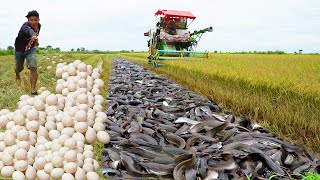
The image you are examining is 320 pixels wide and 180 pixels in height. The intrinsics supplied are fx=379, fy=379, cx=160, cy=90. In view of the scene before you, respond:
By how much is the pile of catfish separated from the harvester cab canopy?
1378cm

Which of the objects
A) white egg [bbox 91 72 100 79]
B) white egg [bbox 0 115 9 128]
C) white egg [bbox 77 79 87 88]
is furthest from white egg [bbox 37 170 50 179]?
white egg [bbox 91 72 100 79]

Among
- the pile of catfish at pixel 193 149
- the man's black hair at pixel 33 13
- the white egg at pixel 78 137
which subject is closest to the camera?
the pile of catfish at pixel 193 149

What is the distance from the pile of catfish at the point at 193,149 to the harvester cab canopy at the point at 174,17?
1378 cm

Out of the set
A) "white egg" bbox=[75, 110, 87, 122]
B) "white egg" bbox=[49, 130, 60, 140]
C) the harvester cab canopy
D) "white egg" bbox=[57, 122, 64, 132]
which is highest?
the harvester cab canopy

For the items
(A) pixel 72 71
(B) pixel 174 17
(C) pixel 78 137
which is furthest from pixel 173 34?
(C) pixel 78 137

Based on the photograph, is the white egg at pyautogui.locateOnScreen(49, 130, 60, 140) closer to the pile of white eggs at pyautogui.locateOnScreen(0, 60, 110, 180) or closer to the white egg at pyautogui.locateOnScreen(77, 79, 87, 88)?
the pile of white eggs at pyautogui.locateOnScreen(0, 60, 110, 180)

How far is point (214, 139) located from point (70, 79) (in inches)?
96.1

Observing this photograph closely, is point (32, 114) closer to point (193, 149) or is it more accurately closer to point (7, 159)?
point (7, 159)

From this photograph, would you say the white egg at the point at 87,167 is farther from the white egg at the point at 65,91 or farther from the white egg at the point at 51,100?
the white egg at the point at 65,91

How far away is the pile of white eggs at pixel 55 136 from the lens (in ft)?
10.6

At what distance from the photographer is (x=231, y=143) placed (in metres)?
3.99

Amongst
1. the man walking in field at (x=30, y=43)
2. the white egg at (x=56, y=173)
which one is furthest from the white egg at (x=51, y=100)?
the man walking in field at (x=30, y=43)

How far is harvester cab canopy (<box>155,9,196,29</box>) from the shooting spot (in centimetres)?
1888

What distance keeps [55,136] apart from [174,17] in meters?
15.9
